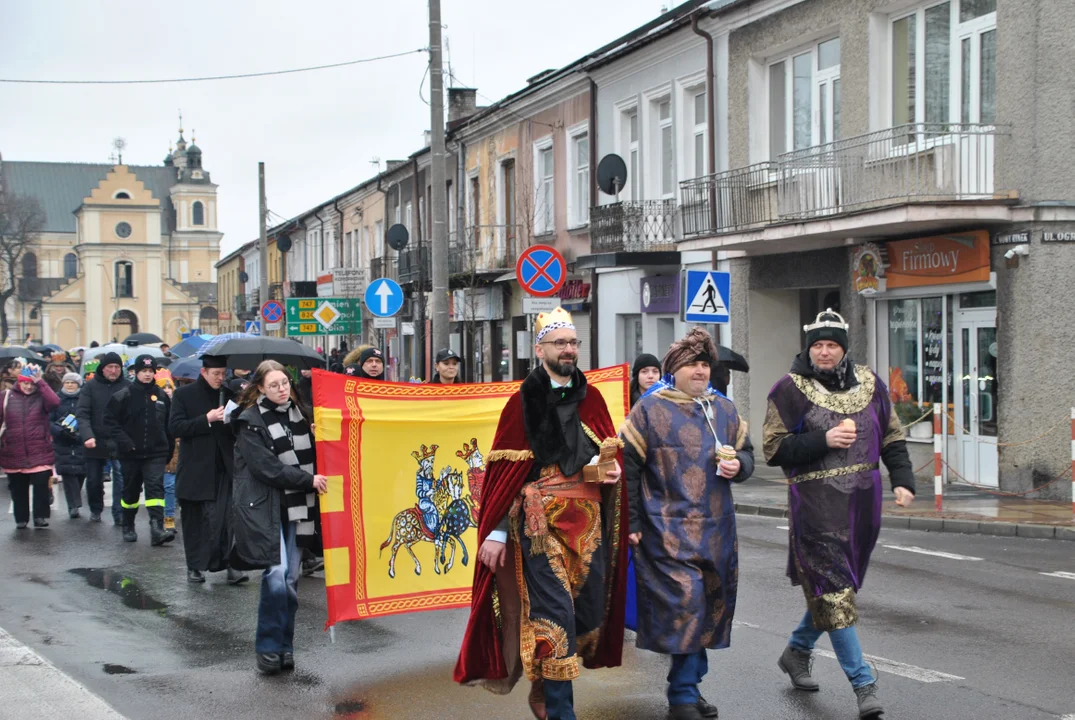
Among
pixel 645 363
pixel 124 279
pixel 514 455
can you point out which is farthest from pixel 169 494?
pixel 124 279

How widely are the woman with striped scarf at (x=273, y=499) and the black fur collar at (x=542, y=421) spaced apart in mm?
2052

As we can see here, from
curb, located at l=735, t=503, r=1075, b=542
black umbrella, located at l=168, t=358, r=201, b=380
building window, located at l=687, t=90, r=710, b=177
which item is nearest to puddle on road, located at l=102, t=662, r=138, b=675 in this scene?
curb, located at l=735, t=503, r=1075, b=542

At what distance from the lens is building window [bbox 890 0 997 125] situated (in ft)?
54.2

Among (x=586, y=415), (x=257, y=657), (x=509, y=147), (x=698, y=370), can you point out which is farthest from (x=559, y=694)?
(x=509, y=147)

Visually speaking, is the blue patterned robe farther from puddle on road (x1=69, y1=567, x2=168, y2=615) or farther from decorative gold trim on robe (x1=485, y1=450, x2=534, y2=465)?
puddle on road (x1=69, y1=567, x2=168, y2=615)

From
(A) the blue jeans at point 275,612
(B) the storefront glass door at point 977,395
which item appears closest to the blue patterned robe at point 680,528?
(A) the blue jeans at point 275,612

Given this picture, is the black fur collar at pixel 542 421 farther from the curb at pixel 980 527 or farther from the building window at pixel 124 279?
the building window at pixel 124 279

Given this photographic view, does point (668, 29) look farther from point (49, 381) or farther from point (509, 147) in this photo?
point (49, 381)

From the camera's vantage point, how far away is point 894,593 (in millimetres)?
9539

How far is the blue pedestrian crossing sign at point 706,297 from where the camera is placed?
54.7 ft

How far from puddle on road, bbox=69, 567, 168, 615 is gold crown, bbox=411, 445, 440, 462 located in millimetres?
2401

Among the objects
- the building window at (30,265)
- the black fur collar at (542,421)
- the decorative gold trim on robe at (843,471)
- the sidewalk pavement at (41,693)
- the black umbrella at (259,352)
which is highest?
the building window at (30,265)

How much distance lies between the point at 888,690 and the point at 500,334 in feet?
92.1

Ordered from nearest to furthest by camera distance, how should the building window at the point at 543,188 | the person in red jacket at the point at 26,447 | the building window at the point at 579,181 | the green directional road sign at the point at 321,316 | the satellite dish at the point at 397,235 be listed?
the person in red jacket at the point at 26,447 → the green directional road sign at the point at 321,316 → the building window at the point at 579,181 → the building window at the point at 543,188 → the satellite dish at the point at 397,235
